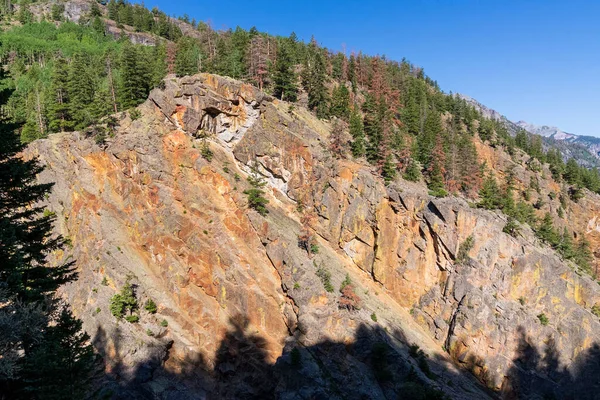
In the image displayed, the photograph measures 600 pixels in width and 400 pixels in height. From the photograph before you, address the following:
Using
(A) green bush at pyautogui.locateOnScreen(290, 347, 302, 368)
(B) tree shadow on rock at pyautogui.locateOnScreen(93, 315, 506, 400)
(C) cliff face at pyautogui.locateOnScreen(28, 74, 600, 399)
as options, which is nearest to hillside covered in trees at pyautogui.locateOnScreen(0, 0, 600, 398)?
(C) cliff face at pyautogui.locateOnScreen(28, 74, 600, 399)

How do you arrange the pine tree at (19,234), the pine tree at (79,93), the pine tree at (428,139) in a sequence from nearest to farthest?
the pine tree at (19,234) < the pine tree at (79,93) < the pine tree at (428,139)

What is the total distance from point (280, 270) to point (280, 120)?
22.6m

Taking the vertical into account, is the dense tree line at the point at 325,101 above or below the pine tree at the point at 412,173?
above

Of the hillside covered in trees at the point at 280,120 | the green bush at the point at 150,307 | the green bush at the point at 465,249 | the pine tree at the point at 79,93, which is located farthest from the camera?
the pine tree at the point at 79,93

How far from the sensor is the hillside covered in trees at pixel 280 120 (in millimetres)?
15094

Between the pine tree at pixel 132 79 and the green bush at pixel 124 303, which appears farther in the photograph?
the pine tree at pixel 132 79

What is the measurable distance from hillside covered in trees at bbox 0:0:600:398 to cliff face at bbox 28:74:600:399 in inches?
69.5

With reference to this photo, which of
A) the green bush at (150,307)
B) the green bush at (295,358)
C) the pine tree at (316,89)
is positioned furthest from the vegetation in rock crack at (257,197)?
the pine tree at (316,89)

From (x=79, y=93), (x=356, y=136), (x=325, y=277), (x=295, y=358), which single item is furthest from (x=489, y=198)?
(x=79, y=93)

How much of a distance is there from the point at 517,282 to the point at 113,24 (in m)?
138

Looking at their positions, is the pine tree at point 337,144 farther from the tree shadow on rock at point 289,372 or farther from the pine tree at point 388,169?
the tree shadow on rock at point 289,372

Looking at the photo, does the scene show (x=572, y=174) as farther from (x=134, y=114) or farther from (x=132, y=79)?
(x=132, y=79)

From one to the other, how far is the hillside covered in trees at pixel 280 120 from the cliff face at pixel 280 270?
177 centimetres

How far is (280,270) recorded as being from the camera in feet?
137
